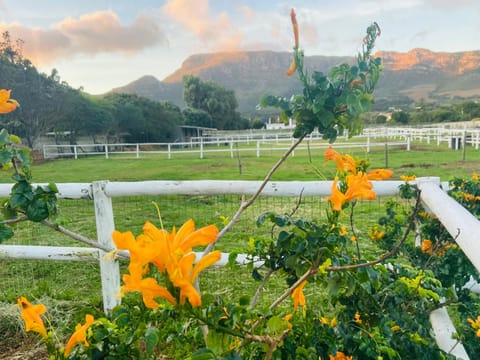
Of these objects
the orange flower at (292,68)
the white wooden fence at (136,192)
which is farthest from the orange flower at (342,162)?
the white wooden fence at (136,192)

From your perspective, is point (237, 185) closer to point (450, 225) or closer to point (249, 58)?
point (450, 225)

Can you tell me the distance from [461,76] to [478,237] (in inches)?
4951

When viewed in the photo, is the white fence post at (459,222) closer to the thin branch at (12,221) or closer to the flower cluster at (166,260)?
the flower cluster at (166,260)

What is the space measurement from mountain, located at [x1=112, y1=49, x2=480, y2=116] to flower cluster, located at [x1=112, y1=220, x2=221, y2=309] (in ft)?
185

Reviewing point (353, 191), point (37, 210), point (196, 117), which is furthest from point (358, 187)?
point (196, 117)

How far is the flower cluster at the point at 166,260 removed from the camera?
52cm

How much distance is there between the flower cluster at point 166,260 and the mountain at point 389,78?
56409mm

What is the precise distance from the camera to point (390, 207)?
217cm

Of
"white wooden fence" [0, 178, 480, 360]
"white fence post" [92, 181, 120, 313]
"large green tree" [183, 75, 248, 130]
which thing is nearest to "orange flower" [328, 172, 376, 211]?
"white wooden fence" [0, 178, 480, 360]

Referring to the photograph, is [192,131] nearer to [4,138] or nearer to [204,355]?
[4,138]

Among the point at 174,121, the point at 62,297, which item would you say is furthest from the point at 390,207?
the point at 174,121

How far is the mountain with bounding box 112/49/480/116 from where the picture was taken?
287 ft

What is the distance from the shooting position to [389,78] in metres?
53.6

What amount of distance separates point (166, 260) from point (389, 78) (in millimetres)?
59474
